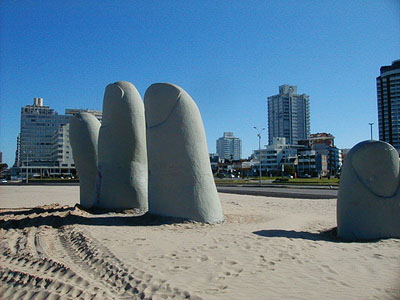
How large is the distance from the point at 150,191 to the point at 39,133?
109953 mm

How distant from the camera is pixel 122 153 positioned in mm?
11320

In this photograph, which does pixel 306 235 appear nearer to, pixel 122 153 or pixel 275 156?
pixel 122 153

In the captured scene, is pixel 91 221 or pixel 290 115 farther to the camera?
pixel 290 115

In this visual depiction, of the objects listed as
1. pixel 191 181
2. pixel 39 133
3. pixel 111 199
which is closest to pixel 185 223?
pixel 191 181

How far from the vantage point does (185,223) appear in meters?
8.33

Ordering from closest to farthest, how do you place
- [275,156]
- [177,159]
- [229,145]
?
[177,159] < [275,156] < [229,145]

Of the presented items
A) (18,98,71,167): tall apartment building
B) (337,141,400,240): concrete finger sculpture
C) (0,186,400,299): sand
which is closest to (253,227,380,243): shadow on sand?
(0,186,400,299): sand

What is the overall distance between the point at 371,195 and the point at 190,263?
13.9 feet

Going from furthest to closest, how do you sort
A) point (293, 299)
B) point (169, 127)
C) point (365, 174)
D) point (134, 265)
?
1. point (169, 127)
2. point (365, 174)
3. point (134, 265)
4. point (293, 299)

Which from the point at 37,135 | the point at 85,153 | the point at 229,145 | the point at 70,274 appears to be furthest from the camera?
the point at 229,145

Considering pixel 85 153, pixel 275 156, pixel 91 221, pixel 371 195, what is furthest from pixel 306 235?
pixel 275 156

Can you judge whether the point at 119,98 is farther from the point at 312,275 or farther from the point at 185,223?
the point at 312,275

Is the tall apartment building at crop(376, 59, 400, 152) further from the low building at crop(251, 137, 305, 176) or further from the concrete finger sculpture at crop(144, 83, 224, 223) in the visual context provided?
the concrete finger sculpture at crop(144, 83, 224, 223)

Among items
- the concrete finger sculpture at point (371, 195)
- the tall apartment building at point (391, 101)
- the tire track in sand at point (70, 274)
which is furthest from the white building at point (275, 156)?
the tire track in sand at point (70, 274)
